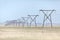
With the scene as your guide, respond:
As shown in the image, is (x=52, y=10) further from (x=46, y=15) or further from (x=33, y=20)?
(x=33, y=20)

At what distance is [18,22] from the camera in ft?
445

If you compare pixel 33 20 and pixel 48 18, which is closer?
pixel 48 18

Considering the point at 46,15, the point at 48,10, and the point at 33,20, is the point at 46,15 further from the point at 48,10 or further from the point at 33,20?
the point at 33,20

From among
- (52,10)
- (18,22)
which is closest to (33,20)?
(52,10)

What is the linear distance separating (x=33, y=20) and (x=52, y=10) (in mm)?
33619

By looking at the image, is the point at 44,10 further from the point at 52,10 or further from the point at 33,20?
the point at 33,20

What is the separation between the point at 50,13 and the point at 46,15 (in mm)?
1207

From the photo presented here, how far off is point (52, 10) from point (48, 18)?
248cm

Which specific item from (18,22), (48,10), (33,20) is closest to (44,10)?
(48,10)

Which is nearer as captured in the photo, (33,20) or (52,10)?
(52,10)

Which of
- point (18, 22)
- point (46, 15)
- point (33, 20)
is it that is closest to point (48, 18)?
point (46, 15)

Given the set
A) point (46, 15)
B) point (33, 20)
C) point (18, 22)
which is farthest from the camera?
point (18, 22)

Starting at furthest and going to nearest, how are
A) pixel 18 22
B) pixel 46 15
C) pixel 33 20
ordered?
1. pixel 18 22
2. pixel 33 20
3. pixel 46 15

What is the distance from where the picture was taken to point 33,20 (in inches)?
Answer: 3671
